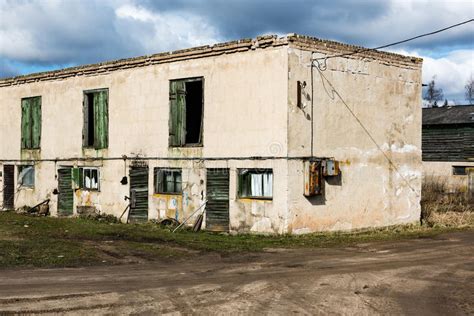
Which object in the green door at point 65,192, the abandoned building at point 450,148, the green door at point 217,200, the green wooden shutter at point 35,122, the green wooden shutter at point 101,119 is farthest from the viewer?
the abandoned building at point 450,148

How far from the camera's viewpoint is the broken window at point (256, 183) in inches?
680

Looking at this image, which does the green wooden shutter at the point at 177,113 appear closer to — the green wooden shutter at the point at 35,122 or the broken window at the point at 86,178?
the broken window at the point at 86,178

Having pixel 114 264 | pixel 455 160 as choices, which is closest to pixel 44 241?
pixel 114 264

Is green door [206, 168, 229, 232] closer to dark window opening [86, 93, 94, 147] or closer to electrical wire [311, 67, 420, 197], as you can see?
electrical wire [311, 67, 420, 197]

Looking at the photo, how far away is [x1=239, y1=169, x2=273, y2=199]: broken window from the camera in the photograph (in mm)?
17281

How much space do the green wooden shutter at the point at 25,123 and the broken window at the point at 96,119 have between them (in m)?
3.96

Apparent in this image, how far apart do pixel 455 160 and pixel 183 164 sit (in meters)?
22.5

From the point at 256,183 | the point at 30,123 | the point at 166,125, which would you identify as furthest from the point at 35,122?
the point at 256,183

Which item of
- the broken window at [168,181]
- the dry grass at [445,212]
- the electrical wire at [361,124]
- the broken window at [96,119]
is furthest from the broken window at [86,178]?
the dry grass at [445,212]

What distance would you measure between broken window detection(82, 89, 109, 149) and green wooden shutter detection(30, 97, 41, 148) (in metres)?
3.17

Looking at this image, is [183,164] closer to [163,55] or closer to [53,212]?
[163,55]

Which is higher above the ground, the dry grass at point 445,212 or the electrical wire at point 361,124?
the electrical wire at point 361,124

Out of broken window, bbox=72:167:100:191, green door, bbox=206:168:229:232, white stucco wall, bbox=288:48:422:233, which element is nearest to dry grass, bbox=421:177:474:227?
white stucco wall, bbox=288:48:422:233

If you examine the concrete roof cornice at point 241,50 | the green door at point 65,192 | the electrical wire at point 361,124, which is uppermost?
the concrete roof cornice at point 241,50
